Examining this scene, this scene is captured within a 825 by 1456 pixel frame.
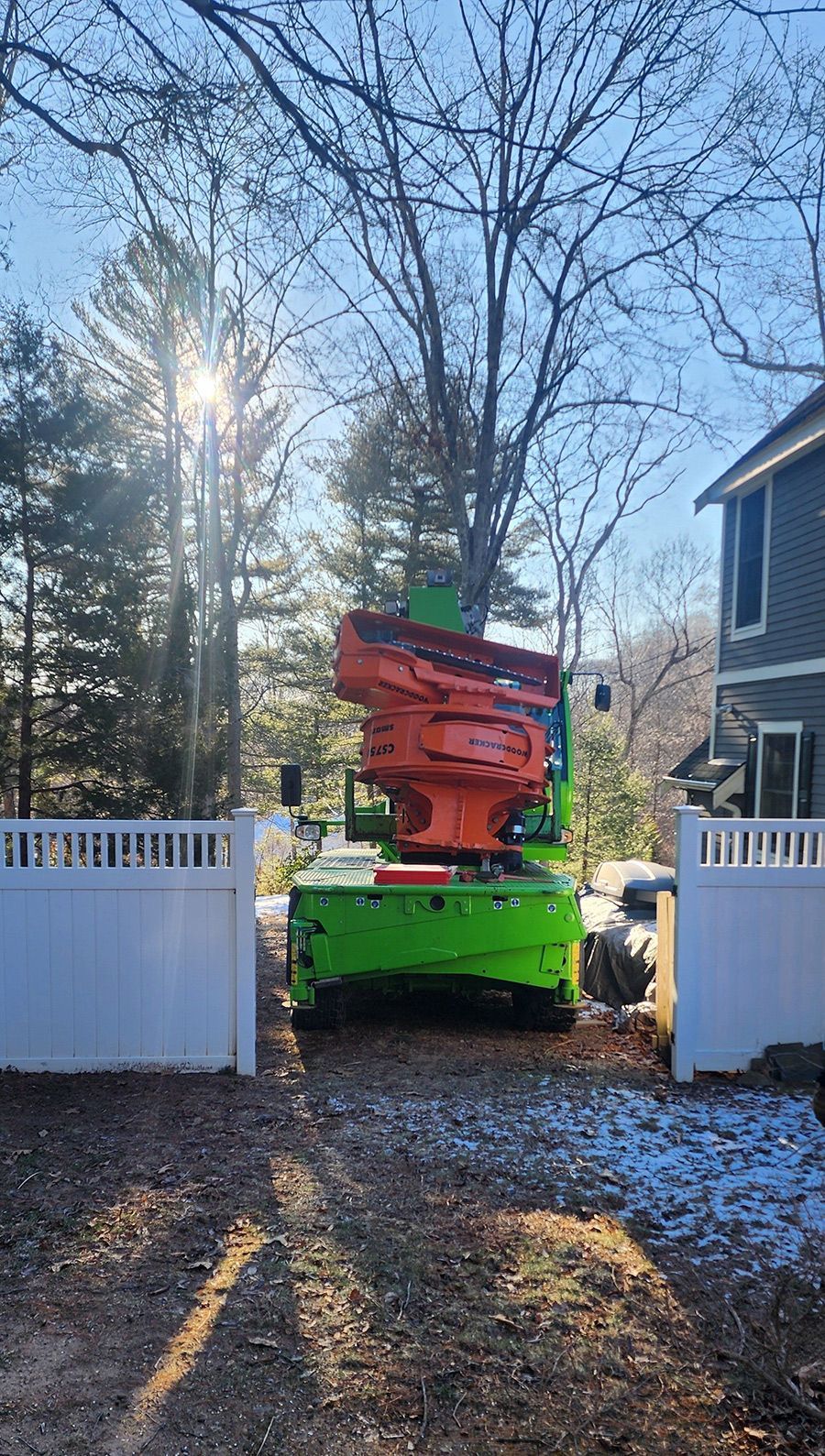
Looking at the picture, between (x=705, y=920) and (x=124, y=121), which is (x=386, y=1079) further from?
(x=124, y=121)

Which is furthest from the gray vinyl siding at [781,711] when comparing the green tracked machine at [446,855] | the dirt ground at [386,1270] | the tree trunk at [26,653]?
the tree trunk at [26,653]

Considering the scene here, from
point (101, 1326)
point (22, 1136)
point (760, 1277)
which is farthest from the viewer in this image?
point (22, 1136)

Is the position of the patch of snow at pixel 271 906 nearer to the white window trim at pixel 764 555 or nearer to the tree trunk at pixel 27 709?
the tree trunk at pixel 27 709

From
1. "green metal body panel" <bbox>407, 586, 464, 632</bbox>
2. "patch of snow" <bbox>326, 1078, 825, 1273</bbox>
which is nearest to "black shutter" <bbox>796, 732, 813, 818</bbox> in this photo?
"green metal body panel" <bbox>407, 586, 464, 632</bbox>

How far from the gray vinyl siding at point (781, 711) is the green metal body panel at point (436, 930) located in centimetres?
540

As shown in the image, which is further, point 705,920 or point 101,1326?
point 705,920

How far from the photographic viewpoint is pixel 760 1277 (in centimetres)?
290

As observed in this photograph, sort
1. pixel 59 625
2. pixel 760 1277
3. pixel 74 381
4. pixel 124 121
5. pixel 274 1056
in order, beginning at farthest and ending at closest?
pixel 74 381 < pixel 59 625 < pixel 274 1056 < pixel 124 121 < pixel 760 1277

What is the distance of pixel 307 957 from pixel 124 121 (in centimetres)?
480

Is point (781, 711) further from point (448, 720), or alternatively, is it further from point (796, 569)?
point (448, 720)

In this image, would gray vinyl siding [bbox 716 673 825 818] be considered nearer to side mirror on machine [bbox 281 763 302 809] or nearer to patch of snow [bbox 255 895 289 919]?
side mirror on machine [bbox 281 763 302 809]

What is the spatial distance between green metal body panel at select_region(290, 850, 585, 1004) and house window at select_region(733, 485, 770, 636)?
7425 mm

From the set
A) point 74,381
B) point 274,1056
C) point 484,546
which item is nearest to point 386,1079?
point 274,1056

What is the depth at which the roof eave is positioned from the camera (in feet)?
31.7
